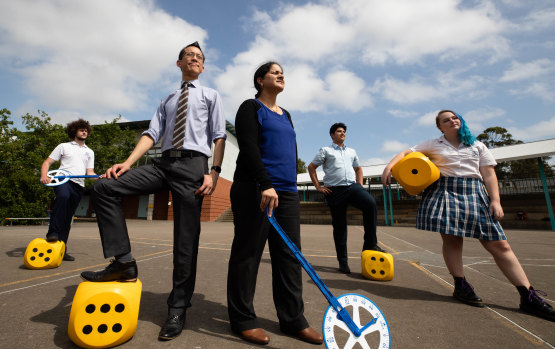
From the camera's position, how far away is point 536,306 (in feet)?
6.74

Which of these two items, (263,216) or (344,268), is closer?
(263,216)

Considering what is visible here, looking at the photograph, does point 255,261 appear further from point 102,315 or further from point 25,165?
point 25,165

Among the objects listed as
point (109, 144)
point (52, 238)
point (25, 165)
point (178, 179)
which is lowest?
point (52, 238)

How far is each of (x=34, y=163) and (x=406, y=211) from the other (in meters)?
29.6

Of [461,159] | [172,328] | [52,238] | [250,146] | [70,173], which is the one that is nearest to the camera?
[172,328]

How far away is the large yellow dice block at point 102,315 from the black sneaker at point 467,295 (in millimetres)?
2673

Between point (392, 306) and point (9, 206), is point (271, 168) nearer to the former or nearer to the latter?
point (392, 306)

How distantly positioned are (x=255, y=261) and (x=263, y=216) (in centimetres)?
32

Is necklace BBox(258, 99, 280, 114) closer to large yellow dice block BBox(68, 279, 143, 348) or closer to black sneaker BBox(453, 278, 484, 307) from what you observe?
large yellow dice block BBox(68, 279, 143, 348)

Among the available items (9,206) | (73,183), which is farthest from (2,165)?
(73,183)

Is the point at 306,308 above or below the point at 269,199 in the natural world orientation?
below

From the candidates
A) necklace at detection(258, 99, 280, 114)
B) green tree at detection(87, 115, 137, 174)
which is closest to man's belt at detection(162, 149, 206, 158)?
necklace at detection(258, 99, 280, 114)

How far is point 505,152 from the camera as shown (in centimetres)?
1691

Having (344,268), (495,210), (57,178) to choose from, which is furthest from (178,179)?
(495,210)
